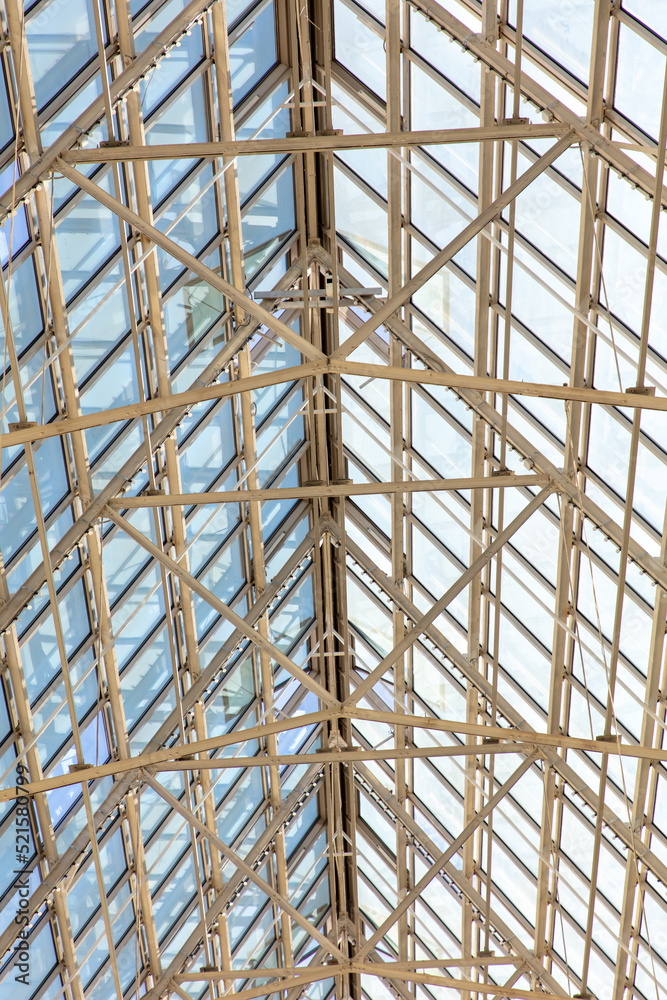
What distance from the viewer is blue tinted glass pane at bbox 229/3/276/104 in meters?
17.9

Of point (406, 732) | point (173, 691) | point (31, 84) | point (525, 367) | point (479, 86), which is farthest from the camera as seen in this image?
point (406, 732)

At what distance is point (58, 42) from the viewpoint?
1550 cm

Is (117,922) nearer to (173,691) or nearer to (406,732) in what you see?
(173,691)

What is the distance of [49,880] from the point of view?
20.4m

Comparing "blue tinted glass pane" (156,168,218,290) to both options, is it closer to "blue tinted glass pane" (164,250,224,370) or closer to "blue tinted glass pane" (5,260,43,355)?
"blue tinted glass pane" (164,250,224,370)

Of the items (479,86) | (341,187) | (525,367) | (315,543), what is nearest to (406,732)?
(315,543)

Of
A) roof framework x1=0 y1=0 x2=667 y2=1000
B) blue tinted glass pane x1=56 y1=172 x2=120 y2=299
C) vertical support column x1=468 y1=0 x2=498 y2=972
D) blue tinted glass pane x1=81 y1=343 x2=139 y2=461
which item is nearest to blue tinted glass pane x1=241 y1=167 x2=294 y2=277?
roof framework x1=0 y1=0 x2=667 y2=1000

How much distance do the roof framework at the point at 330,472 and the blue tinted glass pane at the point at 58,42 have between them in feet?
0.14

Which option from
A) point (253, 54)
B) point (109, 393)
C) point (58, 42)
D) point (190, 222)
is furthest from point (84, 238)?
point (253, 54)

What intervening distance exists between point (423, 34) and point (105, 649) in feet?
32.3

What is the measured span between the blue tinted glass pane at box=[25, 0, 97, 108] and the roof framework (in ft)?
0.14

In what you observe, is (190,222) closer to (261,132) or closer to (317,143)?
(261,132)

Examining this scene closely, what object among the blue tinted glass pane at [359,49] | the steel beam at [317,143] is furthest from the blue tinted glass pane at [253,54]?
the steel beam at [317,143]

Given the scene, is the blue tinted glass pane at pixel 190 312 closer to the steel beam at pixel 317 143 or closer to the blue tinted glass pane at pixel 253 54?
the blue tinted glass pane at pixel 253 54
